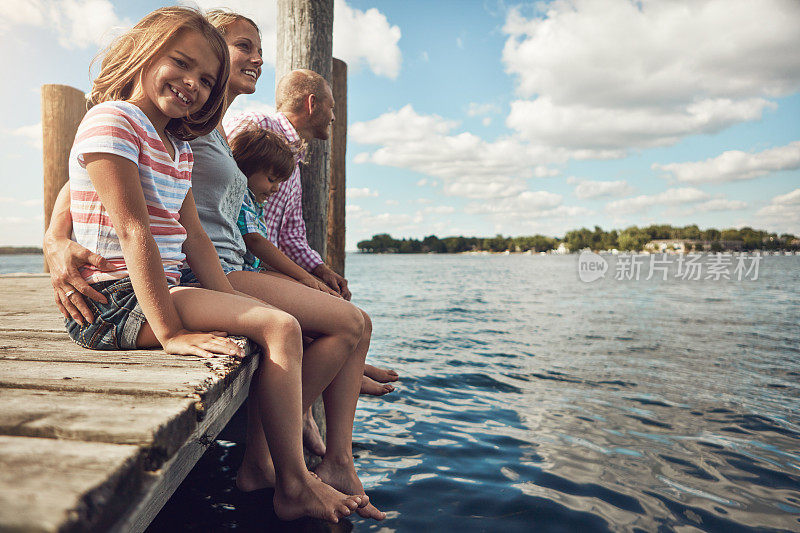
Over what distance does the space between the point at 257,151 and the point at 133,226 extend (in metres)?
1.27

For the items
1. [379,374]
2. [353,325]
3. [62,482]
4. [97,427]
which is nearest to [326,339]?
[353,325]

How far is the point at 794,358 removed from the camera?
845 cm

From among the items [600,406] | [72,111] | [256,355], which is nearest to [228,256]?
[256,355]

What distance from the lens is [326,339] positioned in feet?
7.61

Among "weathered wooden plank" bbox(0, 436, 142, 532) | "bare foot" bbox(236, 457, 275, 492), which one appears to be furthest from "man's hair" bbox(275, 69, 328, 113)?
"weathered wooden plank" bbox(0, 436, 142, 532)

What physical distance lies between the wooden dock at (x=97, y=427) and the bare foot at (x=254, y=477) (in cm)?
51

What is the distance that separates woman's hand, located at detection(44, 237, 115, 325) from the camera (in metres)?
1.80

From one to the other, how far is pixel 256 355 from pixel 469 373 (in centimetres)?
527

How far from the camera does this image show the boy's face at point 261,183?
2.87 m

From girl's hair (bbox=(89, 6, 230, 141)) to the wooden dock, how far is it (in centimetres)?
98

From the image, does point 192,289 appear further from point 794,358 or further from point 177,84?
point 794,358

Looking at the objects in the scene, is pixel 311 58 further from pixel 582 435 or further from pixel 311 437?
pixel 582 435

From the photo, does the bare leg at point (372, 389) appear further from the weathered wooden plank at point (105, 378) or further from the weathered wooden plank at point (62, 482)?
the weathered wooden plank at point (62, 482)

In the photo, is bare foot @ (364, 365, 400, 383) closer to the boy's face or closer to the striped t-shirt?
the boy's face
